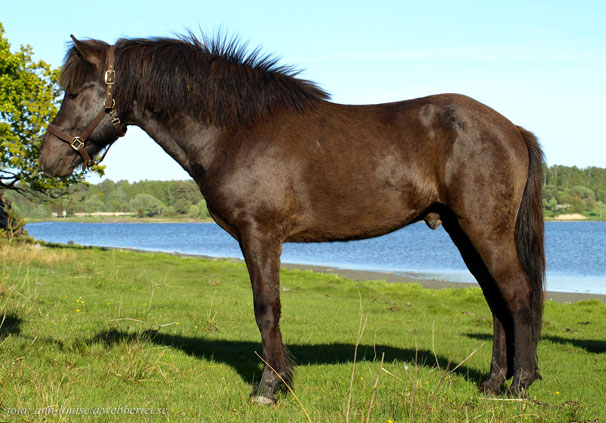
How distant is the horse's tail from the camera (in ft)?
16.9

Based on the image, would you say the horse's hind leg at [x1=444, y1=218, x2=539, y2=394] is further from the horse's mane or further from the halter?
the halter

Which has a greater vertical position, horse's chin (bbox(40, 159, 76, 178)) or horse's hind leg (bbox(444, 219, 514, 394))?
horse's chin (bbox(40, 159, 76, 178))

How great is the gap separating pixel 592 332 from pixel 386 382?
7022 millimetres

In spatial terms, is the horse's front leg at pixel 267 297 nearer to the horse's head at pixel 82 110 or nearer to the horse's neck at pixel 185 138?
the horse's neck at pixel 185 138

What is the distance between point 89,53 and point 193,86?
1065mm

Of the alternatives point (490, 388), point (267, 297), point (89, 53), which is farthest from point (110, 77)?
point (490, 388)

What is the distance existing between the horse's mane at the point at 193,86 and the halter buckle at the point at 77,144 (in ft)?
1.68

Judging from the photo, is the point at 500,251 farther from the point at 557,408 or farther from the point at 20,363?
the point at 20,363

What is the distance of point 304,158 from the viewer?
4738 millimetres

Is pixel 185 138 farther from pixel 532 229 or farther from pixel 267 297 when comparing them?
pixel 532 229

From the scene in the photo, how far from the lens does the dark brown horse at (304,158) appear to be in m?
4.71

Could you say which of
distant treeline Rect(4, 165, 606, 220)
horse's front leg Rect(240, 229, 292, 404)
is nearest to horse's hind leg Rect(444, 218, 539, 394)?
horse's front leg Rect(240, 229, 292, 404)

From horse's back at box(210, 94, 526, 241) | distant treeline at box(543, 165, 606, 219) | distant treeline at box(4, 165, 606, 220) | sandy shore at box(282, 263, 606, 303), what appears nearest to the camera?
horse's back at box(210, 94, 526, 241)

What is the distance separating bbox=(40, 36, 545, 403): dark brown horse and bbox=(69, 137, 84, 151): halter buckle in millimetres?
14
